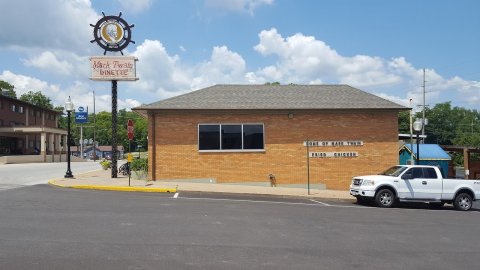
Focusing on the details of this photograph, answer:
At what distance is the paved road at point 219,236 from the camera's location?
770 cm

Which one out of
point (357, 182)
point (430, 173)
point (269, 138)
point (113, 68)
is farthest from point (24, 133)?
point (430, 173)

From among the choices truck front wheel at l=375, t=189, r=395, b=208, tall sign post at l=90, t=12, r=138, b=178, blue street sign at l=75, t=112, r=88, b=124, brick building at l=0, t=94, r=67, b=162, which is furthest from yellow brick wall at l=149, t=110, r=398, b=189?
blue street sign at l=75, t=112, r=88, b=124

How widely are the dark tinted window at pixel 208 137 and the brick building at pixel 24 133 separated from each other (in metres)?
33.7

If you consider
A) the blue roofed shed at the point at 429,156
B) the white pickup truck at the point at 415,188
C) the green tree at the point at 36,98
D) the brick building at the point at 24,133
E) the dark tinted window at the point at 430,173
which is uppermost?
the green tree at the point at 36,98

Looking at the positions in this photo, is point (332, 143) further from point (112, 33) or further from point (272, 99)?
point (112, 33)

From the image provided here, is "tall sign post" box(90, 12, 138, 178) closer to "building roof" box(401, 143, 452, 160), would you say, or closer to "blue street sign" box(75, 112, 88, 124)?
"building roof" box(401, 143, 452, 160)

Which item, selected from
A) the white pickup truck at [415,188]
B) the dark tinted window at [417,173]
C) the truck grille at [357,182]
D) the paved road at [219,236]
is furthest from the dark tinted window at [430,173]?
the paved road at [219,236]

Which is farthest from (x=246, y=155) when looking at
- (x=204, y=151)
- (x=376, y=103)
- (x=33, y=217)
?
(x=33, y=217)

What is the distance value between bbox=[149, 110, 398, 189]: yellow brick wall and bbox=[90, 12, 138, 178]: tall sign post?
302 cm

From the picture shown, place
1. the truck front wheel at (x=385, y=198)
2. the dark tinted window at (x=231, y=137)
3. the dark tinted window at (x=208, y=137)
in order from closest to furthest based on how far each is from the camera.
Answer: the truck front wheel at (x=385, y=198) → the dark tinted window at (x=208, y=137) → the dark tinted window at (x=231, y=137)

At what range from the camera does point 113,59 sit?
2442cm

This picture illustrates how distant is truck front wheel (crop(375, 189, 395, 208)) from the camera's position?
1800 centimetres

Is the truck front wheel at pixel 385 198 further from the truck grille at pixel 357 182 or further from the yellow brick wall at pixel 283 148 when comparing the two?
the yellow brick wall at pixel 283 148

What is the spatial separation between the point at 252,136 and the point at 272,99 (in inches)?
101
